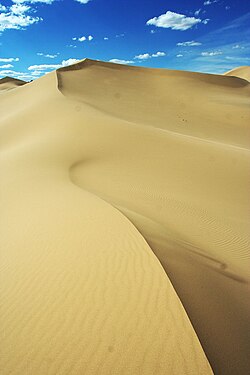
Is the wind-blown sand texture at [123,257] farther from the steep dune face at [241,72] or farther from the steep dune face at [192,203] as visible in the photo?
the steep dune face at [241,72]

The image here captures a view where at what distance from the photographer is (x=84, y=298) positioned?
9.14 ft

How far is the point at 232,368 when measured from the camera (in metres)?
2.34

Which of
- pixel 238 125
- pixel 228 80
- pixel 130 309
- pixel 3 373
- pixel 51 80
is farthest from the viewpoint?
pixel 228 80

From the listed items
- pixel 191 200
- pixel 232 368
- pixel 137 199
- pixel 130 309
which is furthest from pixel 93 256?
pixel 191 200

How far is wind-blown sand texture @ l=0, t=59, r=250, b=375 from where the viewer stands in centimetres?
235

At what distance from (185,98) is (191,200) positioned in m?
18.1

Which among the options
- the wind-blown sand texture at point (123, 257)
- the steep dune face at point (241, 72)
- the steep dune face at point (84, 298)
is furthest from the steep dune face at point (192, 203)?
the steep dune face at point (241, 72)

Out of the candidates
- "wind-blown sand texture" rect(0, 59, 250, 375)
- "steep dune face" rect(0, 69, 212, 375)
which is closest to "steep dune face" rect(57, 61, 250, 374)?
"wind-blown sand texture" rect(0, 59, 250, 375)

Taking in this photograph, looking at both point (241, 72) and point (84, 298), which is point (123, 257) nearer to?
point (84, 298)

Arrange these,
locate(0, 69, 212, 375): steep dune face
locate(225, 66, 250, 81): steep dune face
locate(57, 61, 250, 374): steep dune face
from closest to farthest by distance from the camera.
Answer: locate(0, 69, 212, 375): steep dune face < locate(57, 61, 250, 374): steep dune face < locate(225, 66, 250, 81): steep dune face

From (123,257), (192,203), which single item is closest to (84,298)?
(123,257)

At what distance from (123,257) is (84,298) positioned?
675 millimetres

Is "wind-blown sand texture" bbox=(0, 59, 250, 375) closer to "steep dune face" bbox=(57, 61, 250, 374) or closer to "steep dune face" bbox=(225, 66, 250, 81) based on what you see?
"steep dune face" bbox=(57, 61, 250, 374)

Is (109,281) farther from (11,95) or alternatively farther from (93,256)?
(11,95)
